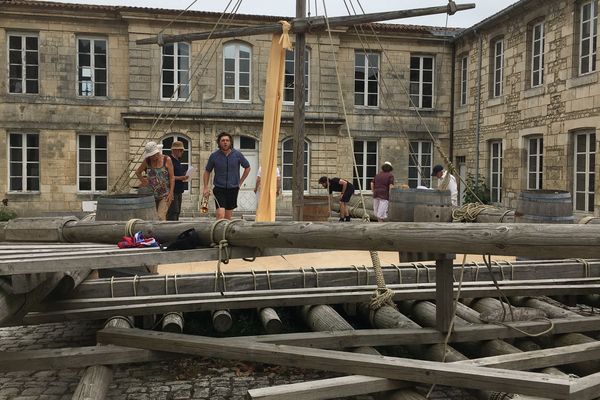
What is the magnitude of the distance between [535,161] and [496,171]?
188 cm

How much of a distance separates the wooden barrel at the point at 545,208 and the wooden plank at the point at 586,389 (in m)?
3.41

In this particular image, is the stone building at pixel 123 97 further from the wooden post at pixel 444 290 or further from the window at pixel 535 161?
the wooden post at pixel 444 290

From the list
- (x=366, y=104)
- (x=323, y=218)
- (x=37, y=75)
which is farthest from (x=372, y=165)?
(x=37, y=75)

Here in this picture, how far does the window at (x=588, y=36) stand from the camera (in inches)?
458

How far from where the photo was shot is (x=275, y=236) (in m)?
3.72

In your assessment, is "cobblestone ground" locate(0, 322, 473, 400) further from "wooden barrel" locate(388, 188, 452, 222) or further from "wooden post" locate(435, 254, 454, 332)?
"wooden barrel" locate(388, 188, 452, 222)

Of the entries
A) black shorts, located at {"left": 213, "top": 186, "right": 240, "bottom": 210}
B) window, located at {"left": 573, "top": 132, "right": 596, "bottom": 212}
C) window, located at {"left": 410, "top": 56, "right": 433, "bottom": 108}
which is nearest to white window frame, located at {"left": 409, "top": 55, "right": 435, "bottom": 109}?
window, located at {"left": 410, "top": 56, "right": 433, "bottom": 108}

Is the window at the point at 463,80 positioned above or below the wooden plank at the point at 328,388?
above

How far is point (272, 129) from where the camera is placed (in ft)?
23.3

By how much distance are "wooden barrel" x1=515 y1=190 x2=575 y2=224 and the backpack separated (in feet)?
13.5

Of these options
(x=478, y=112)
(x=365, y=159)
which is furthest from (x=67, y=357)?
(x=365, y=159)

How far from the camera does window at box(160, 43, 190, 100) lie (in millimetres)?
16625

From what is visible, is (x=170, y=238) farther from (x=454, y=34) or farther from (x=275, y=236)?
(x=454, y=34)

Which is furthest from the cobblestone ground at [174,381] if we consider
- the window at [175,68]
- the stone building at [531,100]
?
the window at [175,68]
